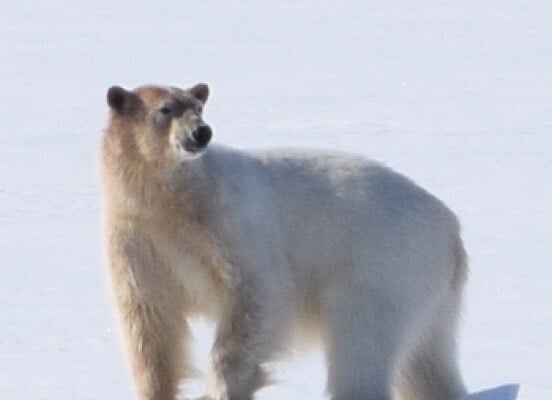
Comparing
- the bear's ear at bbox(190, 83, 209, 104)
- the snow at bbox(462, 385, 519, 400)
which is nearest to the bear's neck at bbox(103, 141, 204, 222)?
the bear's ear at bbox(190, 83, 209, 104)

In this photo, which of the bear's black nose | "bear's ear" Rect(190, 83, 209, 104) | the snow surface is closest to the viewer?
the bear's black nose

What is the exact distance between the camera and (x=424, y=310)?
17.2 ft

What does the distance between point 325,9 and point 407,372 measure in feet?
49.2

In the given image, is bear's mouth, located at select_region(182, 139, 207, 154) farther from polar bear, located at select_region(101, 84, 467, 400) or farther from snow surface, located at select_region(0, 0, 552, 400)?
snow surface, located at select_region(0, 0, 552, 400)

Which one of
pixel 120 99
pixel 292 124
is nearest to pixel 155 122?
pixel 120 99

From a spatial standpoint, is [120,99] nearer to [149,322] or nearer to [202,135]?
[202,135]

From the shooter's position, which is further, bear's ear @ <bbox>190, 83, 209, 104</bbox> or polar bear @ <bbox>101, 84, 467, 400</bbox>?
bear's ear @ <bbox>190, 83, 209, 104</bbox>

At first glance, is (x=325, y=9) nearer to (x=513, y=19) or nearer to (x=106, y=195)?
(x=513, y=19)

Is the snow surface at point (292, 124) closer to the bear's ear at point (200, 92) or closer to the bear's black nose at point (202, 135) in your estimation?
the bear's ear at point (200, 92)

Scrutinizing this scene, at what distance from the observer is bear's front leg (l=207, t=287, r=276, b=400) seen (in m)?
4.87

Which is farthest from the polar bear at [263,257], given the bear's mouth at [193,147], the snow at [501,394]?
the snow at [501,394]

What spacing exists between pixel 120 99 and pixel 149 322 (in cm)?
63

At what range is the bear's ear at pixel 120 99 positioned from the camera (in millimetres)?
4898

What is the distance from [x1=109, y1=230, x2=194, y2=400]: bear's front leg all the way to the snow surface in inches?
17.4
